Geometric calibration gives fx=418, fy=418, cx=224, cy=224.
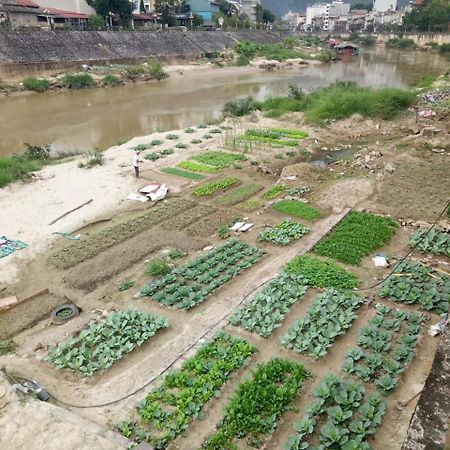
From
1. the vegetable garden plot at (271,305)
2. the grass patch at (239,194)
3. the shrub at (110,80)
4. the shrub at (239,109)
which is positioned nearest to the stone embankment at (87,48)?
the shrub at (110,80)

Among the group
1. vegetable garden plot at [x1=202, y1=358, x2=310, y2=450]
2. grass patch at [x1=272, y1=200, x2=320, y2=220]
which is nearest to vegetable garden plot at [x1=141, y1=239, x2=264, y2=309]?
grass patch at [x1=272, y1=200, x2=320, y2=220]

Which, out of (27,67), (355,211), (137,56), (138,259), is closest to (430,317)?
(355,211)

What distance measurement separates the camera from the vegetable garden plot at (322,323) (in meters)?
7.84

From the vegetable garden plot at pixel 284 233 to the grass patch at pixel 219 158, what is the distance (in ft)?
20.2

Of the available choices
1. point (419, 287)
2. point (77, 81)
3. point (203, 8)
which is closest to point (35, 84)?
point (77, 81)

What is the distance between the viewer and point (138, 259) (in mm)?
11398

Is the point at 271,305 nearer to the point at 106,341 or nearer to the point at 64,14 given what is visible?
the point at 106,341

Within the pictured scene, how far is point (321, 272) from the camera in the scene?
33.2ft

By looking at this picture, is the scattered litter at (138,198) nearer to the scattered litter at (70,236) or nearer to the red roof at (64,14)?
the scattered litter at (70,236)

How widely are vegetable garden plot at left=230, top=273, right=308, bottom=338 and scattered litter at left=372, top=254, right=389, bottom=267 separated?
2.14 meters

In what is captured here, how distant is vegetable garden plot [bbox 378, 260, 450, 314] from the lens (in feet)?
28.9

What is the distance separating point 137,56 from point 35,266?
1784 inches

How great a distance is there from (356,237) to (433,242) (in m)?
1.96

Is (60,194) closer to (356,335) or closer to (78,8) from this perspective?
(356,335)
